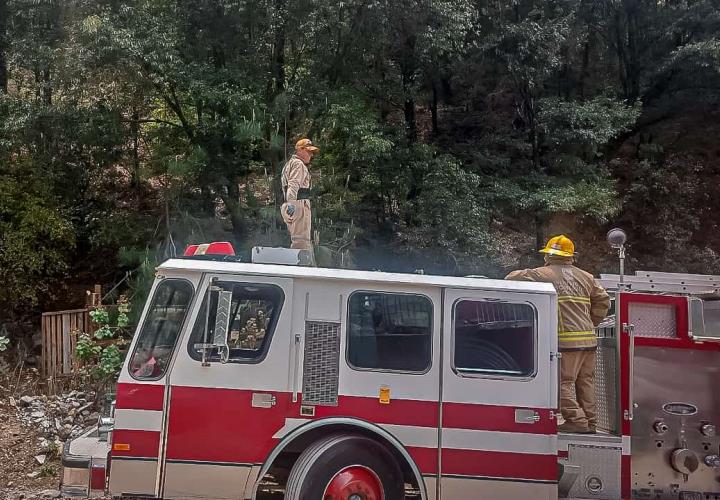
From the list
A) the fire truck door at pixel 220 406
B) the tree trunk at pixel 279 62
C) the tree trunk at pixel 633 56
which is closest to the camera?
the fire truck door at pixel 220 406

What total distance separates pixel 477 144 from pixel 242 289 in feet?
37.8

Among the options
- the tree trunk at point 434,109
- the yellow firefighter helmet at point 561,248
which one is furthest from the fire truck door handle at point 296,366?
the tree trunk at point 434,109

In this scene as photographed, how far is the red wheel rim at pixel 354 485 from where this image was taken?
198 inches

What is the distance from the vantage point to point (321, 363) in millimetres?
5137

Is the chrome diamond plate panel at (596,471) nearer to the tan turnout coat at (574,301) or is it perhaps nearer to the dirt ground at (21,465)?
the tan turnout coat at (574,301)

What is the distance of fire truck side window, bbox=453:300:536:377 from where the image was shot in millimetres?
5281

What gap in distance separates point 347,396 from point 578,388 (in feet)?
6.60

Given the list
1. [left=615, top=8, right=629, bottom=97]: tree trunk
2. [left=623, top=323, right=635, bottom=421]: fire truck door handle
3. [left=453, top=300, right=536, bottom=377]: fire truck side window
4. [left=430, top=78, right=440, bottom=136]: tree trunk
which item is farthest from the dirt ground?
[left=615, top=8, right=629, bottom=97]: tree trunk

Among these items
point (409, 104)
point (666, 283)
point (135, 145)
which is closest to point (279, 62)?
point (135, 145)

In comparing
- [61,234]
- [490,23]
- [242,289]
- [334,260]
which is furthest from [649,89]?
[242,289]

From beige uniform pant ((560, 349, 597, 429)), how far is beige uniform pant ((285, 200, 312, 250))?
10.4 ft

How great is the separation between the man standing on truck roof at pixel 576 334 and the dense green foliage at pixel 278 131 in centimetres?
533

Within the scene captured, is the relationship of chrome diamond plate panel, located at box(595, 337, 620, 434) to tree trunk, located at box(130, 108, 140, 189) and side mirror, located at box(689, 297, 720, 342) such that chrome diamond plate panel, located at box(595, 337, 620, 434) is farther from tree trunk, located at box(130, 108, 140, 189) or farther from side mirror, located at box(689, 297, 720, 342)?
tree trunk, located at box(130, 108, 140, 189)

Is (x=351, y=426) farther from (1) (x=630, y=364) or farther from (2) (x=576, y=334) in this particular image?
(1) (x=630, y=364)
